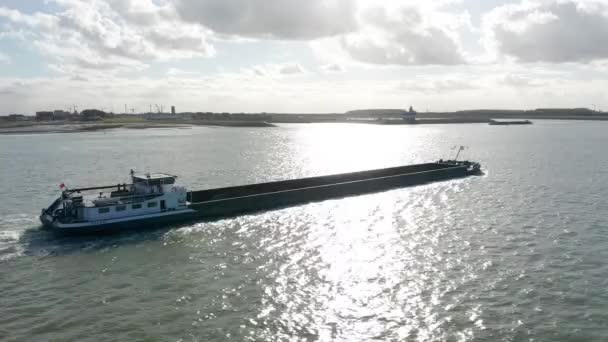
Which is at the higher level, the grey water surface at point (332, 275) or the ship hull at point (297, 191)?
the ship hull at point (297, 191)

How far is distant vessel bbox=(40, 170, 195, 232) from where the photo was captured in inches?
1409

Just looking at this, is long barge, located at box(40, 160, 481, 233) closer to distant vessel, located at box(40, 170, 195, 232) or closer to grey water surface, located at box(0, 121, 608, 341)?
distant vessel, located at box(40, 170, 195, 232)

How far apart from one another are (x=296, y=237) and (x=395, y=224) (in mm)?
Answer: 9696

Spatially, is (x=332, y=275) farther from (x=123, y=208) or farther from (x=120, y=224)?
(x=123, y=208)

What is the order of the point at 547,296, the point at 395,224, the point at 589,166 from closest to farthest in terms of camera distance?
the point at 547,296 → the point at 395,224 → the point at 589,166

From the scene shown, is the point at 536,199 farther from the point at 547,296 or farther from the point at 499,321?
the point at 499,321

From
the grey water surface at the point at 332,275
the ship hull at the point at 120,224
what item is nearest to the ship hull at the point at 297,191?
the ship hull at the point at 120,224

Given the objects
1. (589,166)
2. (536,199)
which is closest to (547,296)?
(536,199)

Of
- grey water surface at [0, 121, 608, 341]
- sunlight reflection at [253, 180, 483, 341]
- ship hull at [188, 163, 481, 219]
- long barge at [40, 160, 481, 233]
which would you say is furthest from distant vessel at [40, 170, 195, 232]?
sunlight reflection at [253, 180, 483, 341]

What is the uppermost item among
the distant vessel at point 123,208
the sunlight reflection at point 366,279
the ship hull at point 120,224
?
the distant vessel at point 123,208

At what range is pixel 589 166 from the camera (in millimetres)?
74875

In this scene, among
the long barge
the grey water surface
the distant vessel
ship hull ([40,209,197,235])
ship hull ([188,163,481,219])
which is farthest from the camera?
ship hull ([188,163,481,219])

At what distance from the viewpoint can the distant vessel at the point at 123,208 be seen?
117ft

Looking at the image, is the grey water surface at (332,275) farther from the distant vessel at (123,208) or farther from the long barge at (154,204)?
the long barge at (154,204)
